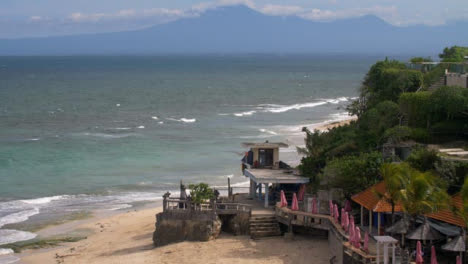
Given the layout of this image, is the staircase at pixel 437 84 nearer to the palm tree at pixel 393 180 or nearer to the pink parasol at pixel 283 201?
the pink parasol at pixel 283 201

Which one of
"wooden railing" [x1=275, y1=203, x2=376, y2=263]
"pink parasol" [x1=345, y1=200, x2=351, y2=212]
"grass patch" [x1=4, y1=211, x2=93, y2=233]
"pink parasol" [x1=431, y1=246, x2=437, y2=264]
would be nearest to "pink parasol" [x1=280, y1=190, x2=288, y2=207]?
"wooden railing" [x1=275, y1=203, x2=376, y2=263]

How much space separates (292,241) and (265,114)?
163 ft

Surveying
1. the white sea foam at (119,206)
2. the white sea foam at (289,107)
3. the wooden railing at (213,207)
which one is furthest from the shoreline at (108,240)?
the white sea foam at (289,107)

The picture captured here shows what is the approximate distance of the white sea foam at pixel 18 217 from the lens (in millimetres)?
32938

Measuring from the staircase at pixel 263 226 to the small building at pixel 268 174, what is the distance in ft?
3.82

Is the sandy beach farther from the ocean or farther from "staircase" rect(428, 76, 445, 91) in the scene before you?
"staircase" rect(428, 76, 445, 91)

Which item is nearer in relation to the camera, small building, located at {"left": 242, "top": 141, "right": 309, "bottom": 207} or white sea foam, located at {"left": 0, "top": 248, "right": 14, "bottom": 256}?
small building, located at {"left": 242, "top": 141, "right": 309, "bottom": 207}

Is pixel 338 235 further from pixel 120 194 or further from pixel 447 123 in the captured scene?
pixel 120 194

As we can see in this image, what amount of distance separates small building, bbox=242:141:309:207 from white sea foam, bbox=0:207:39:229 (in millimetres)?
10486

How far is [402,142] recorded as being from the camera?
89.0 ft

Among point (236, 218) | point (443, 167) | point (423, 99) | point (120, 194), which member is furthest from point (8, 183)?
point (443, 167)

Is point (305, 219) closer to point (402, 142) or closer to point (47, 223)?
point (402, 142)

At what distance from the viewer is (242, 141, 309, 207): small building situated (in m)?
27.0

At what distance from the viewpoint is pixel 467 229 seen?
65.0 feet
